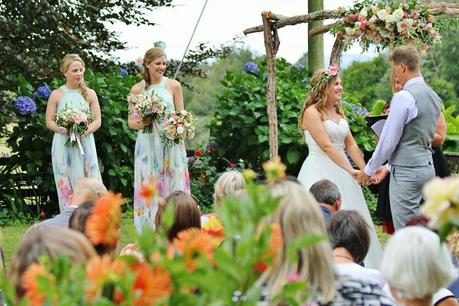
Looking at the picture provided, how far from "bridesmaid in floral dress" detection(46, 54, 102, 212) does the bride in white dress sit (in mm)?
2227

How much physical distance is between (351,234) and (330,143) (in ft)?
10.3

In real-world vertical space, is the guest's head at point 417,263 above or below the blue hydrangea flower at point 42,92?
below

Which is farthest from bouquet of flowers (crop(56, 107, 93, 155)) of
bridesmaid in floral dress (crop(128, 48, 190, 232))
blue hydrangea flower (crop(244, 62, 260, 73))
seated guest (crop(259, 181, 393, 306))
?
seated guest (crop(259, 181, 393, 306))

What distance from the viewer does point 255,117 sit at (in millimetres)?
11977

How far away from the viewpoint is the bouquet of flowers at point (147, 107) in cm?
829

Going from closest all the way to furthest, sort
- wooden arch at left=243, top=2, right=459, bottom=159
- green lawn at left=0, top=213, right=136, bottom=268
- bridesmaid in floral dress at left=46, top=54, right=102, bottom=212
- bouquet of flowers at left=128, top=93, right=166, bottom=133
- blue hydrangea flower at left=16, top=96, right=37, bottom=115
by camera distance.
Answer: bouquet of flowers at left=128, top=93, right=166, bottom=133 → bridesmaid in floral dress at left=46, top=54, right=102, bottom=212 → green lawn at left=0, top=213, right=136, bottom=268 → wooden arch at left=243, top=2, right=459, bottom=159 → blue hydrangea flower at left=16, top=96, right=37, bottom=115

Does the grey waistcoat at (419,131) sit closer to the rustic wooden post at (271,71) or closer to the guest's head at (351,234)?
the guest's head at (351,234)

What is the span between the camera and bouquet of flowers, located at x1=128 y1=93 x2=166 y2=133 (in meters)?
8.29

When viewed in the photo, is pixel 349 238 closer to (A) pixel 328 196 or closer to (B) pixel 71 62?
(A) pixel 328 196

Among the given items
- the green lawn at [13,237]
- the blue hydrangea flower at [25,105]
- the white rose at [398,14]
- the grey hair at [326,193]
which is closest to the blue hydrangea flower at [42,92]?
the blue hydrangea flower at [25,105]

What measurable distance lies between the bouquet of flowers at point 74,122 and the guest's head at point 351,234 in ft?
15.1

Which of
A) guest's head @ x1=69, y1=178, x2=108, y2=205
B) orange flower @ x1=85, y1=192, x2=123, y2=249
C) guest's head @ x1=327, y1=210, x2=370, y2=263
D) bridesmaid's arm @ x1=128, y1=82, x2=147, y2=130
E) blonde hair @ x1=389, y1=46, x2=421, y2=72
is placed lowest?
guest's head @ x1=327, y1=210, x2=370, y2=263

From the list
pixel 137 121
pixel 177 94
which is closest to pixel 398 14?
pixel 177 94

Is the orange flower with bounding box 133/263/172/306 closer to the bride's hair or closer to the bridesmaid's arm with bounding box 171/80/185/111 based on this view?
the bride's hair
